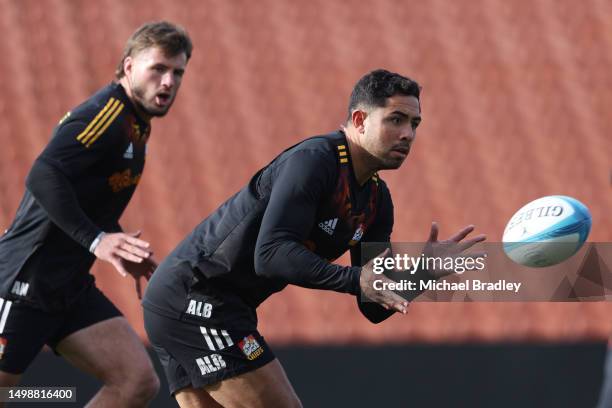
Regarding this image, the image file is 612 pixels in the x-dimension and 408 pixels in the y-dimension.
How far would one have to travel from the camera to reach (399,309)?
13.6ft

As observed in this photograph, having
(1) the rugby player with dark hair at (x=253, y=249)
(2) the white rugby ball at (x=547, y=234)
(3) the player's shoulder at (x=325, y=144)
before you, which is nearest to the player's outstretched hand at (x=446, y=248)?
(1) the rugby player with dark hair at (x=253, y=249)

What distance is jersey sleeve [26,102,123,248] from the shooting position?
511cm

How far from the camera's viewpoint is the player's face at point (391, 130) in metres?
4.64

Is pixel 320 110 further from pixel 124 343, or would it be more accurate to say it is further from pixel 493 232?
pixel 124 343

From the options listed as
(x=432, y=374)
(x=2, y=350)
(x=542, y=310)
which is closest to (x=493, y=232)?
(x=542, y=310)

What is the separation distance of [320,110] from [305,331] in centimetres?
212

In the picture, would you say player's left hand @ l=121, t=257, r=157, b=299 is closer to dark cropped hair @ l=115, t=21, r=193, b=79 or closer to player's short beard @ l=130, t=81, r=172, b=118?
player's short beard @ l=130, t=81, r=172, b=118

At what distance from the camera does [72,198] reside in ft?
16.8

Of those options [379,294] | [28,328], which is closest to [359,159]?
[379,294]

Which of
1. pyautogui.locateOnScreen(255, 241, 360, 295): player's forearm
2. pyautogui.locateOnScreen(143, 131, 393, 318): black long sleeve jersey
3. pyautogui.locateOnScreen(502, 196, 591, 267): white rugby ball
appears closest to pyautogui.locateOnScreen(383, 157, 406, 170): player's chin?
pyautogui.locateOnScreen(143, 131, 393, 318): black long sleeve jersey

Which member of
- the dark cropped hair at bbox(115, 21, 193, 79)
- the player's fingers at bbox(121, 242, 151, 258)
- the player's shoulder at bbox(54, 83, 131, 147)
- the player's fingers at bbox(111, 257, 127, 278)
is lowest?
the player's fingers at bbox(111, 257, 127, 278)

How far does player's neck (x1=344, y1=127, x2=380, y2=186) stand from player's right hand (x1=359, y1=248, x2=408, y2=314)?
2.00 ft

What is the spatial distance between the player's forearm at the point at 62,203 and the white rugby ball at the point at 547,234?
1.94 meters

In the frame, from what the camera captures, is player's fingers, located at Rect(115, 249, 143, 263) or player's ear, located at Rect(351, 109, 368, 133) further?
player's fingers, located at Rect(115, 249, 143, 263)
